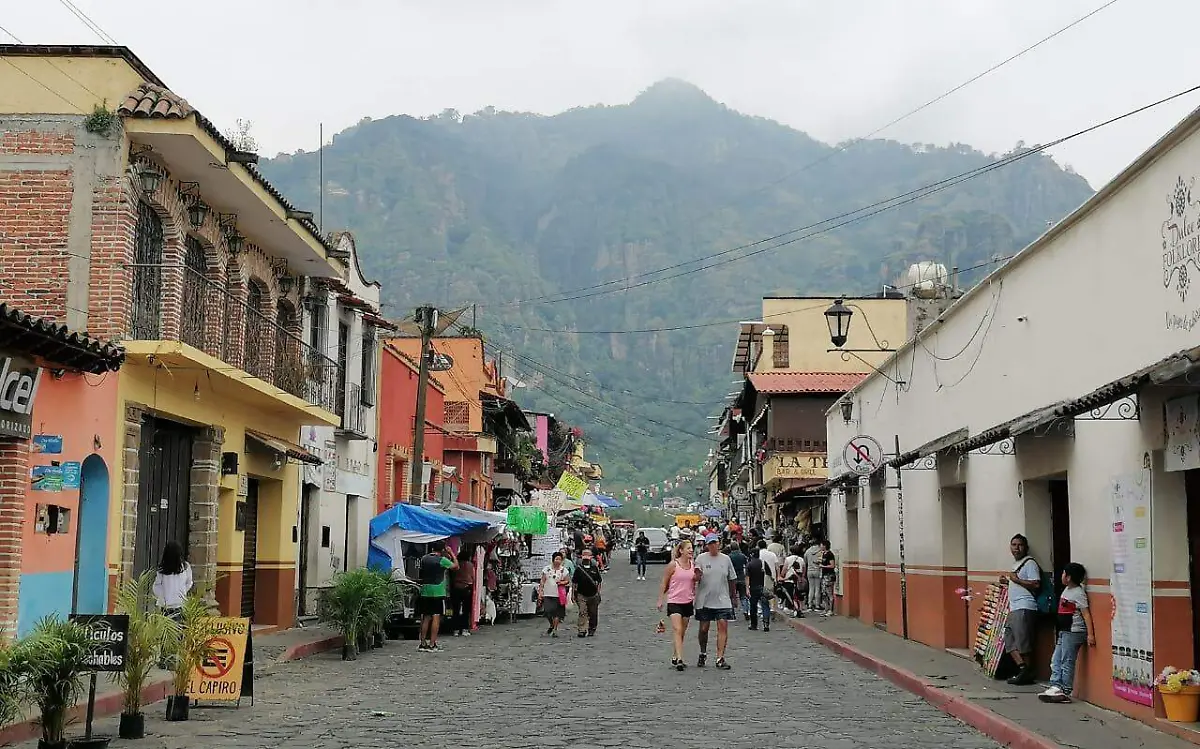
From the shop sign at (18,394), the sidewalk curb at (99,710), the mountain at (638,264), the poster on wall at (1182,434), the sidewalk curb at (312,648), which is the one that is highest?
the mountain at (638,264)

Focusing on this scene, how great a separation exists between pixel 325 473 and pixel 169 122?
11.9m

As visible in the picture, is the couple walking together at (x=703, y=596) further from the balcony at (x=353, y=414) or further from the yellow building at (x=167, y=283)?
the balcony at (x=353, y=414)

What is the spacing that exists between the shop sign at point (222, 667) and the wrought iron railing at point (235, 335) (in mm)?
6055

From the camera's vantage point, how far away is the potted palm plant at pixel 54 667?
31.3 feet

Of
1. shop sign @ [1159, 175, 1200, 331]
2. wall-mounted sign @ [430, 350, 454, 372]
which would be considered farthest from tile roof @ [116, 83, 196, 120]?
wall-mounted sign @ [430, 350, 454, 372]

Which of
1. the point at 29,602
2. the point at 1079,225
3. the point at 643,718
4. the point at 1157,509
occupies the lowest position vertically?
the point at 643,718

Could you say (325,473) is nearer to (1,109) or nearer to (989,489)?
(1,109)

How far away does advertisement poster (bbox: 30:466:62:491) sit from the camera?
587 inches

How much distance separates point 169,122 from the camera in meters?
17.0

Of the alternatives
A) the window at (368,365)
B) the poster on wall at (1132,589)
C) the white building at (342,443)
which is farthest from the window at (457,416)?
the poster on wall at (1132,589)

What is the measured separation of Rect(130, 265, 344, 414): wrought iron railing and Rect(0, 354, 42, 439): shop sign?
10.8 ft

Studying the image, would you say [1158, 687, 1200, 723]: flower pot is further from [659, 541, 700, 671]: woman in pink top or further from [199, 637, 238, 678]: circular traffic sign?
[199, 637, 238, 678]: circular traffic sign

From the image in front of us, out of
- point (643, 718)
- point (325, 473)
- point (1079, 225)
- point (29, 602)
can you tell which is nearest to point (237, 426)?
point (325, 473)

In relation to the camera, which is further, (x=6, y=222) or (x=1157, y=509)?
(x=6, y=222)
